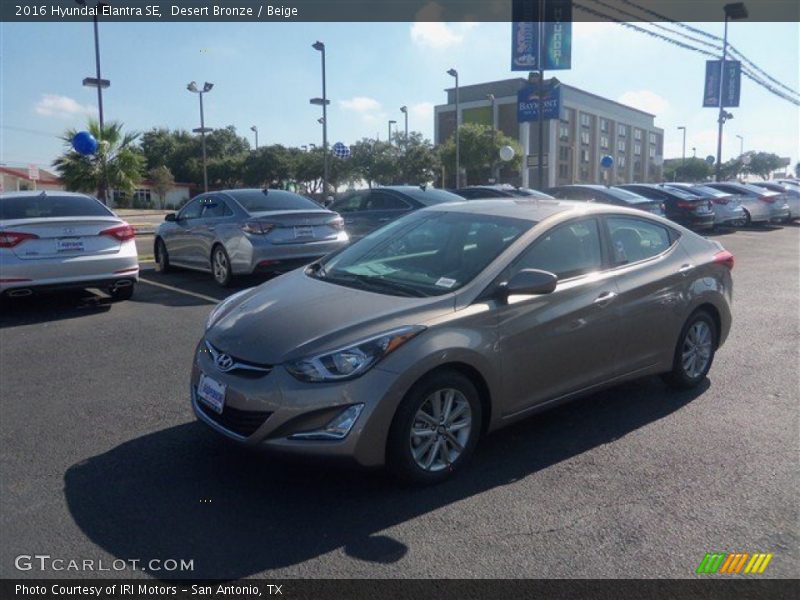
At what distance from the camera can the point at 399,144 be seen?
2318 inches

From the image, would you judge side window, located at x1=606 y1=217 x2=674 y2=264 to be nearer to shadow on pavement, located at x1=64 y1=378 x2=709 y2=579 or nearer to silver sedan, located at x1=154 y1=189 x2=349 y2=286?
shadow on pavement, located at x1=64 y1=378 x2=709 y2=579

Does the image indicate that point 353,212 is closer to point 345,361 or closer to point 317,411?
point 345,361

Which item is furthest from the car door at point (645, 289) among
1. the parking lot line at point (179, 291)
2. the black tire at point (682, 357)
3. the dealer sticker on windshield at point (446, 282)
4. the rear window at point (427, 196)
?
the rear window at point (427, 196)

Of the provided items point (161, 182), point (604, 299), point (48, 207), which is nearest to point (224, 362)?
point (604, 299)

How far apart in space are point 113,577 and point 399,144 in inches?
2261

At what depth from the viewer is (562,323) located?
4.52m

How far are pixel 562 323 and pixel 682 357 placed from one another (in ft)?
5.00

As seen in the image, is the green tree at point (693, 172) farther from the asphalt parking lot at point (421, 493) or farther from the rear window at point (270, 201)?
the asphalt parking lot at point (421, 493)

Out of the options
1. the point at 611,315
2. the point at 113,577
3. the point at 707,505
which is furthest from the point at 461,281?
the point at 113,577

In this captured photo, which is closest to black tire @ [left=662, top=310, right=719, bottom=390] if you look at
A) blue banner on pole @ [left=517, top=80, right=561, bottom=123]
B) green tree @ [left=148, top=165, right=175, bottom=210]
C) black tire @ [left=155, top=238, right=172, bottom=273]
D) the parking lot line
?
the parking lot line

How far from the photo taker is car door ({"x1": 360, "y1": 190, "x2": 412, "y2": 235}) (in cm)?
1234

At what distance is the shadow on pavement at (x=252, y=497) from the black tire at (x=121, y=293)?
200 inches

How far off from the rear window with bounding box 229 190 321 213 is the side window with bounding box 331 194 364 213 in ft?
6.57

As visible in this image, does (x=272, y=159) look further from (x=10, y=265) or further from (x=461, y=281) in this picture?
(x=461, y=281)
